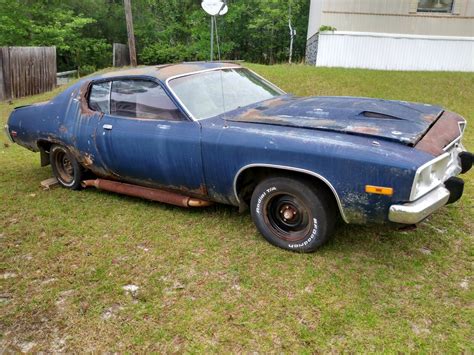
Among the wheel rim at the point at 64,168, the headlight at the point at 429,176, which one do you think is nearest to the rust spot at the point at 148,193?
the wheel rim at the point at 64,168

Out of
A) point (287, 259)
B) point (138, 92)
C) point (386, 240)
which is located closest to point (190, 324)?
point (287, 259)

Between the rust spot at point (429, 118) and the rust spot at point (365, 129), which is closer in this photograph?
the rust spot at point (365, 129)

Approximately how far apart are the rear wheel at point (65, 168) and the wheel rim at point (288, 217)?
2.62 meters

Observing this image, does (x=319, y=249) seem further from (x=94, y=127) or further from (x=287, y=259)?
(x=94, y=127)

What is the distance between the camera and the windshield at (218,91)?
13.7ft

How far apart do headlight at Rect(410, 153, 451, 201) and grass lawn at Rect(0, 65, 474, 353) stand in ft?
2.15

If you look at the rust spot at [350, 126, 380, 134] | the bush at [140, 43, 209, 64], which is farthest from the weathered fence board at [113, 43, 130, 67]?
the rust spot at [350, 126, 380, 134]

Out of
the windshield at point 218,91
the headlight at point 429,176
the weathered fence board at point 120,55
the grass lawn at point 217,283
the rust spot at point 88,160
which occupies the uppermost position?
the weathered fence board at point 120,55

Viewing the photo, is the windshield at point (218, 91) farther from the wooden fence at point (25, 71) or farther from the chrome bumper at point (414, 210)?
the wooden fence at point (25, 71)

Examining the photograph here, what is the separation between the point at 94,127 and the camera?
15.5ft

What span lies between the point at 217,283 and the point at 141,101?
6.91ft

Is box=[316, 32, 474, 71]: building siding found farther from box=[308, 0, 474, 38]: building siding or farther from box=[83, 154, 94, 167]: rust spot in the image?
box=[83, 154, 94, 167]: rust spot

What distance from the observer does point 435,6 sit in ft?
46.4

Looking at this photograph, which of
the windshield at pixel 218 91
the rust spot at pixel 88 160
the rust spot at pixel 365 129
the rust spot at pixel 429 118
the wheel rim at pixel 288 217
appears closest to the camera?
the rust spot at pixel 365 129
